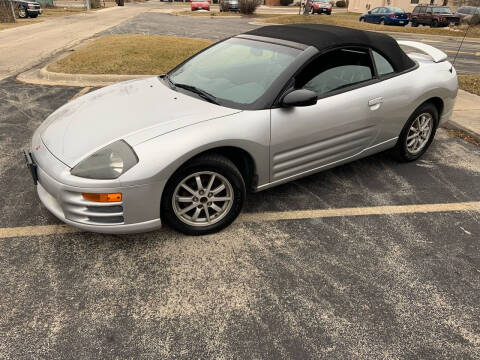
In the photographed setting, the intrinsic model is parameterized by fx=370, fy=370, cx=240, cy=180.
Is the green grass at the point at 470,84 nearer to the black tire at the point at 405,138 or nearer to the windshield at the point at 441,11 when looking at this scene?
the black tire at the point at 405,138

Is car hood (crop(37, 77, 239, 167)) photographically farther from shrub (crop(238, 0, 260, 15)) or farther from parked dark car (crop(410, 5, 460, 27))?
shrub (crop(238, 0, 260, 15))

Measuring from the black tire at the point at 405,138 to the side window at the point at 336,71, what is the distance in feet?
2.75

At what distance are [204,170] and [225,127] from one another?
1.23 ft

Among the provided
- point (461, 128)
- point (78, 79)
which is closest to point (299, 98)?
point (461, 128)

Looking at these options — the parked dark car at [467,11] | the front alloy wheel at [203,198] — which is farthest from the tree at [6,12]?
the parked dark car at [467,11]

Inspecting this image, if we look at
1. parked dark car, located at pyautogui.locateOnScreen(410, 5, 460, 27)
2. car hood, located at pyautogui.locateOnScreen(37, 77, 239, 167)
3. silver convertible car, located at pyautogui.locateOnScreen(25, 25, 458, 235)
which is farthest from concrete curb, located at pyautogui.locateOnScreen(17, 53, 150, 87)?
parked dark car, located at pyautogui.locateOnScreen(410, 5, 460, 27)

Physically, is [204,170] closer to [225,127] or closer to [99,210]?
[225,127]

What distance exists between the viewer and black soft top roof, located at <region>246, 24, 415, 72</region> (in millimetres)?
3471

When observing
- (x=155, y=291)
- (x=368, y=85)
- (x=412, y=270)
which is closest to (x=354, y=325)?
(x=412, y=270)

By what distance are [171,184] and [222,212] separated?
575mm

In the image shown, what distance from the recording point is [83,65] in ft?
27.7

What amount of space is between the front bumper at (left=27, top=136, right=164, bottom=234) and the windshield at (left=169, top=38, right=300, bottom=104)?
1.15m

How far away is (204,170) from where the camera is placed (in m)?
2.90

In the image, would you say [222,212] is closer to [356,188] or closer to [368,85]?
[356,188]
